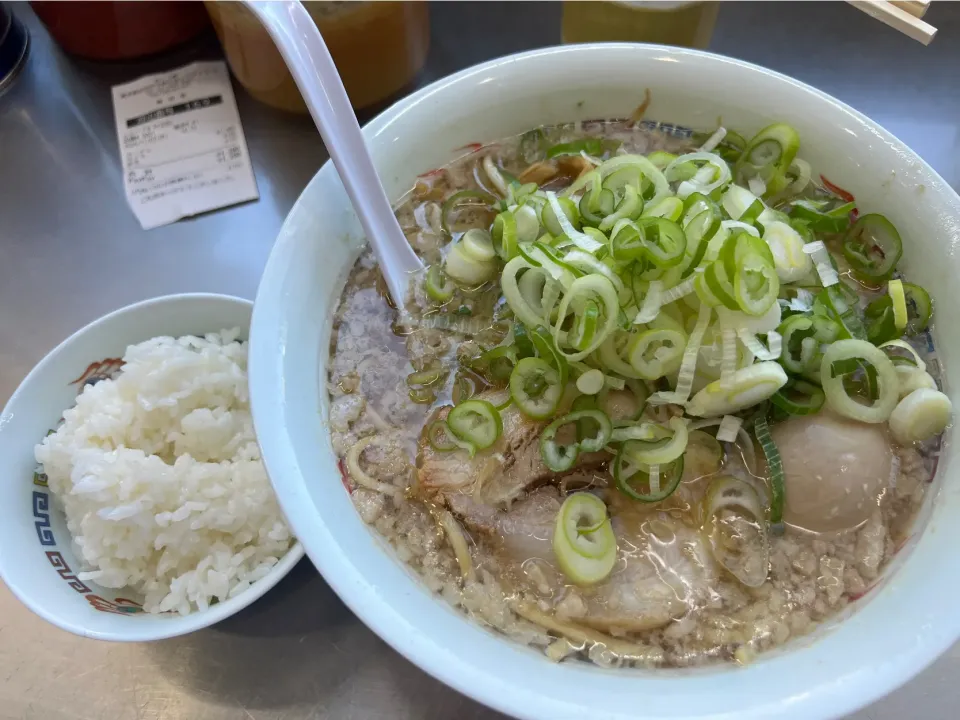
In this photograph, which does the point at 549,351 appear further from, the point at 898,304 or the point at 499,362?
the point at 898,304

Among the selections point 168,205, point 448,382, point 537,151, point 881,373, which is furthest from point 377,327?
point 168,205

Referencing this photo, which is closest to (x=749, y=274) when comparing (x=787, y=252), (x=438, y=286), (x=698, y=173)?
(x=787, y=252)

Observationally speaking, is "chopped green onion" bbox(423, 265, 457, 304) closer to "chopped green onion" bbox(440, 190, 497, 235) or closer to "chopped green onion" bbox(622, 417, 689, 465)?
"chopped green onion" bbox(440, 190, 497, 235)

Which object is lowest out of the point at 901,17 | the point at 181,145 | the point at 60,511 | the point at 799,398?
the point at 60,511

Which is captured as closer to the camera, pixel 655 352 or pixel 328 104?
pixel 655 352

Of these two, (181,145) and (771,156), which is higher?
(771,156)

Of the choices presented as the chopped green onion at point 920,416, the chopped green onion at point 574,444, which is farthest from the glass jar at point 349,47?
the chopped green onion at point 920,416
